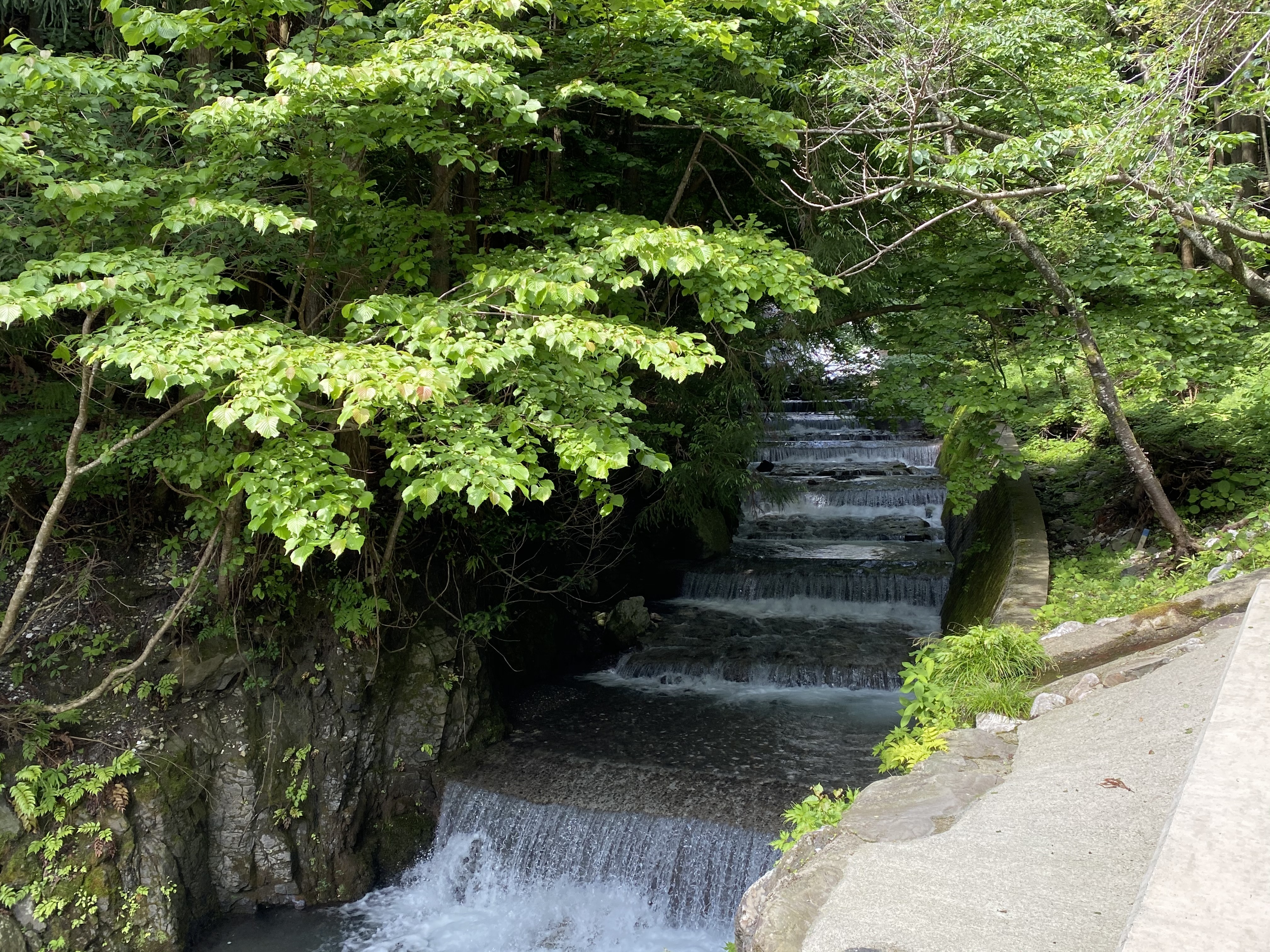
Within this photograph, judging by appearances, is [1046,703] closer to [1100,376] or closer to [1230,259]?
[1100,376]

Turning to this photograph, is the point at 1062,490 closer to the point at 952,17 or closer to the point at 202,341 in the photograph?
the point at 952,17

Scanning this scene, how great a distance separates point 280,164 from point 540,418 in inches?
90.8

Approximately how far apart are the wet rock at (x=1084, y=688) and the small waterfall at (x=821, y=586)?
565cm

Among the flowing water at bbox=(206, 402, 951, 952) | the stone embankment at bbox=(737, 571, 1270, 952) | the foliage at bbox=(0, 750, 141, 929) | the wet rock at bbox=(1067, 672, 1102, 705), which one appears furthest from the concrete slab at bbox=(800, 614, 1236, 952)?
the foliage at bbox=(0, 750, 141, 929)

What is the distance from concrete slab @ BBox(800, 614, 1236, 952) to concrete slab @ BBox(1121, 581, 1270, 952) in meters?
0.76

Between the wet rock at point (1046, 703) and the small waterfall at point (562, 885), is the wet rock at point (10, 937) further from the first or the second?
the wet rock at point (1046, 703)

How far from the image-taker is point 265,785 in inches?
270

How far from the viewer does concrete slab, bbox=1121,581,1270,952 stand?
4.97 feet

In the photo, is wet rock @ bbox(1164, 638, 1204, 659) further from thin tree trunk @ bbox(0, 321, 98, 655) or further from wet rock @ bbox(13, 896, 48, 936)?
wet rock @ bbox(13, 896, 48, 936)

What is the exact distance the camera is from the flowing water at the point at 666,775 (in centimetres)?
618

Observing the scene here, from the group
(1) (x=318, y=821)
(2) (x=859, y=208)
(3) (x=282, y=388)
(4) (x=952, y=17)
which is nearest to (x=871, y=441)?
(2) (x=859, y=208)

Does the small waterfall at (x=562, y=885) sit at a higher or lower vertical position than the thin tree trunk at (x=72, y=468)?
lower

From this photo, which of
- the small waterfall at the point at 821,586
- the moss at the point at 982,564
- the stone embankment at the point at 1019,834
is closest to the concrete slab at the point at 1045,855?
the stone embankment at the point at 1019,834

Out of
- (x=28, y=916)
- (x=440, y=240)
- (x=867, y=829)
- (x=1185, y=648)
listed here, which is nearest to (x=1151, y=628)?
(x=1185, y=648)
